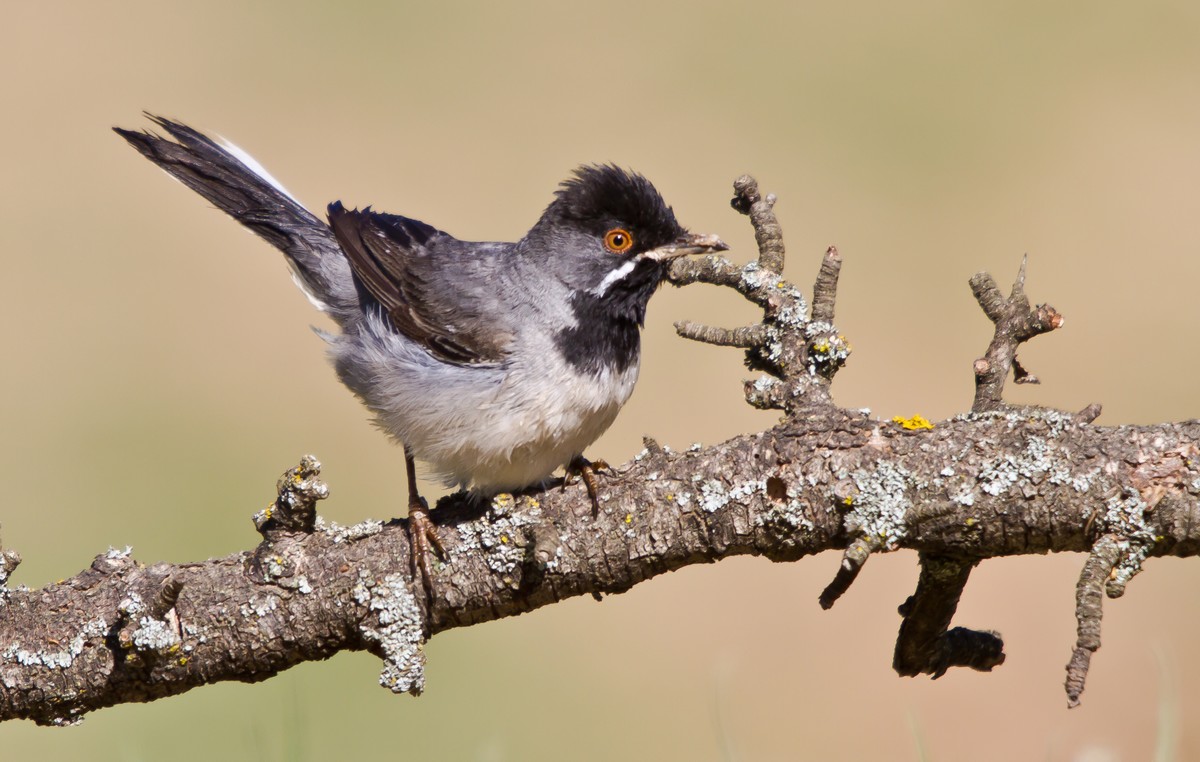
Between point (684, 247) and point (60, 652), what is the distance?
9.27 ft

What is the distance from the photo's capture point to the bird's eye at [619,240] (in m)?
4.90

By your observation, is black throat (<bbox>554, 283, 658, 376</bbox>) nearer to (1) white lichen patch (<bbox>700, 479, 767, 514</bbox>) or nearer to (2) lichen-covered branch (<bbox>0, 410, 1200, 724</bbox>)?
(2) lichen-covered branch (<bbox>0, 410, 1200, 724</bbox>)

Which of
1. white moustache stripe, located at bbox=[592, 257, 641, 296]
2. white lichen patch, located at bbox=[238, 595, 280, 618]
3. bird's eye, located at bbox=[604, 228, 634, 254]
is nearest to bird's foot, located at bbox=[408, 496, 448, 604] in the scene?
white lichen patch, located at bbox=[238, 595, 280, 618]

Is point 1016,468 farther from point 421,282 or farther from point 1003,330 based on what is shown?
point 421,282

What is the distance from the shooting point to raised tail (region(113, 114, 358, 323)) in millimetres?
5586

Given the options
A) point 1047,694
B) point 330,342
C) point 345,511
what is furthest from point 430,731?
point 1047,694

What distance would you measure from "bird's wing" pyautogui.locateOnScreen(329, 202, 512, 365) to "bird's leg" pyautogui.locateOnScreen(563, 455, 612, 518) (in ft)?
1.74

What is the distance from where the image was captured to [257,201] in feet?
18.7

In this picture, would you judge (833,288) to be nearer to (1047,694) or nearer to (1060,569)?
(1047,694)

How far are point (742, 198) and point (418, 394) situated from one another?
1525 millimetres

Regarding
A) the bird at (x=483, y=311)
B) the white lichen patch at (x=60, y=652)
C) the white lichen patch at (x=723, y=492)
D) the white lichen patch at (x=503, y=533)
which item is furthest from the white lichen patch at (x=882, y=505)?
the white lichen patch at (x=60, y=652)

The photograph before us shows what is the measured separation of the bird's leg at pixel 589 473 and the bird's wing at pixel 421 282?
1.74ft

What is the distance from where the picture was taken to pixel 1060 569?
30.2 feet

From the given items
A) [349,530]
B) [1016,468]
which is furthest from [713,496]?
[349,530]
